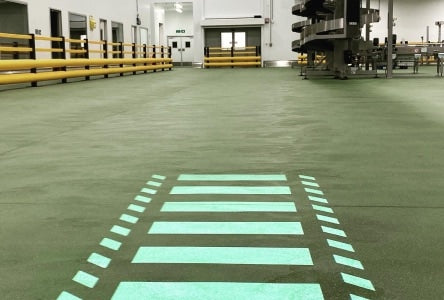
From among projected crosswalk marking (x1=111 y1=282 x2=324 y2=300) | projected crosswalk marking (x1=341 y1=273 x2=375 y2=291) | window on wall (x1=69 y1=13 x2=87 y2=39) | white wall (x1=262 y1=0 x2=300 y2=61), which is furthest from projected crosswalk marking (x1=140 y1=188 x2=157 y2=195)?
white wall (x1=262 y1=0 x2=300 y2=61)

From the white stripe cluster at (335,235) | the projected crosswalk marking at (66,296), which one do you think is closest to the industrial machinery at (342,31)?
the white stripe cluster at (335,235)

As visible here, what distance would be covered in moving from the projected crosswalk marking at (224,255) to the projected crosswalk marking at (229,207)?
400mm

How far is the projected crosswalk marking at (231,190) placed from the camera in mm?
2174

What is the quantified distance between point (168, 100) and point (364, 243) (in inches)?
223

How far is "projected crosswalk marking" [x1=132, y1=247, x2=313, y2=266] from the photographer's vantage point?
4.71 ft

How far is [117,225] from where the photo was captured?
1.78m

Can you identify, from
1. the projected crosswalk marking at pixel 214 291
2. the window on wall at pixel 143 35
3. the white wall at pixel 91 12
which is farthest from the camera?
the window on wall at pixel 143 35

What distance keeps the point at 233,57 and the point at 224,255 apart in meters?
23.6

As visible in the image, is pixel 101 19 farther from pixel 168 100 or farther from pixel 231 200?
pixel 231 200

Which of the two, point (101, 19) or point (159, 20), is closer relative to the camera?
point (101, 19)

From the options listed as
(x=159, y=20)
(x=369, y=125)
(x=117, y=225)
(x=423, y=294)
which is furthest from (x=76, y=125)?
(x=159, y=20)

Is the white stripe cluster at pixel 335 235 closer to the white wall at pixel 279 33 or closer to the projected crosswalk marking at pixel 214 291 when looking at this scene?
the projected crosswalk marking at pixel 214 291

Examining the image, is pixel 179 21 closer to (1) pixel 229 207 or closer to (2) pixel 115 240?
(1) pixel 229 207

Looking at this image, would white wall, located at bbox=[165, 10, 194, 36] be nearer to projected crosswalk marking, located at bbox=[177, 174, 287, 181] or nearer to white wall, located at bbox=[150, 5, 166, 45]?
white wall, located at bbox=[150, 5, 166, 45]
